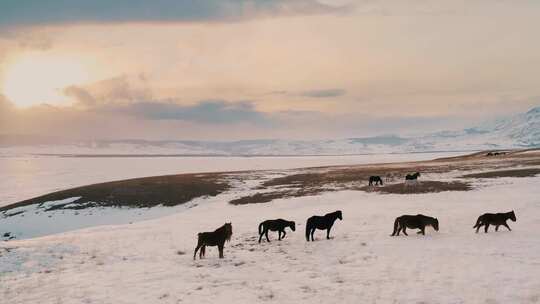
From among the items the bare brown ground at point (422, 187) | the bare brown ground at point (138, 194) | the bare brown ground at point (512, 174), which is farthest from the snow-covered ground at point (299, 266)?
the bare brown ground at point (138, 194)

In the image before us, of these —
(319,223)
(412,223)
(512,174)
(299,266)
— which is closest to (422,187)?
(512,174)

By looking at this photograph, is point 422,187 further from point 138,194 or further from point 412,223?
point 138,194

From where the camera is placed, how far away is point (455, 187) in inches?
1499

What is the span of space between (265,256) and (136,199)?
111 feet

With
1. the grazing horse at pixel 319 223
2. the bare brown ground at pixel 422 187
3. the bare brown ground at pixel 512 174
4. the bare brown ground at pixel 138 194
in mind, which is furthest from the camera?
the bare brown ground at pixel 138 194

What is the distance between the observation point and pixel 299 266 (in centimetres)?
1595

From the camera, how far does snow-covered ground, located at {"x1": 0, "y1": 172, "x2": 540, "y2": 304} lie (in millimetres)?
12492

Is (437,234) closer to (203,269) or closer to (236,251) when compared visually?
(236,251)

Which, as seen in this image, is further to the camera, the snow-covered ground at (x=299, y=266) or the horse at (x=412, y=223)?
the horse at (x=412, y=223)

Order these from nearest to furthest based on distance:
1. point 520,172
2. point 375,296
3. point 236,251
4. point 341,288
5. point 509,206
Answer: point 375,296, point 341,288, point 236,251, point 509,206, point 520,172

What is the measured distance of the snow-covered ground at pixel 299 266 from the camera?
12.5m

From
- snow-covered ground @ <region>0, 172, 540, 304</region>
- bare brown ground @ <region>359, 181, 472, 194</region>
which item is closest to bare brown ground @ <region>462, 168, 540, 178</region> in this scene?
bare brown ground @ <region>359, 181, 472, 194</region>

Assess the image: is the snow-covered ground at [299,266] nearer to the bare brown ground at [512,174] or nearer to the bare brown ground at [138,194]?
the bare brown ground at [512,174]

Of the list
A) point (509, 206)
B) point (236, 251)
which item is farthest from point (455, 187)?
point (236, 251)
